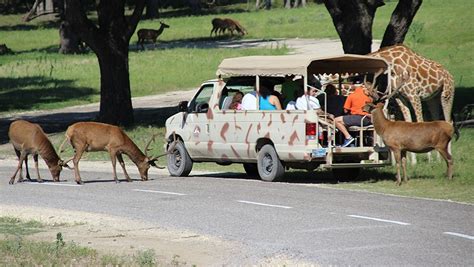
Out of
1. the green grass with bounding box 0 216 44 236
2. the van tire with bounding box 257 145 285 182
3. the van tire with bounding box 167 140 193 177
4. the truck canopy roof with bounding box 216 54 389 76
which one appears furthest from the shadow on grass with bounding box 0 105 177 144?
the green grass with bounding box 0 216 44 236

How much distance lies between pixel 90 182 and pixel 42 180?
1047mm

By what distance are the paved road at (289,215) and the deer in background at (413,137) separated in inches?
54.5

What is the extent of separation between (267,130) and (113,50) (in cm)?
1372

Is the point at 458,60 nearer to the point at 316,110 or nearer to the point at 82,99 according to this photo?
the point at 82,99

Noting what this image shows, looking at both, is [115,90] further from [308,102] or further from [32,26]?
[32,26]

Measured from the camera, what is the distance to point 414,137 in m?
20.2

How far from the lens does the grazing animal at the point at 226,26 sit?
6756 cm

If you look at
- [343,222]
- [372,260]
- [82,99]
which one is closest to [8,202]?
[343,222]

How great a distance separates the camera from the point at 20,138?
71.3ft

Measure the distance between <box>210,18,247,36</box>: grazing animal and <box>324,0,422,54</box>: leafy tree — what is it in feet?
120

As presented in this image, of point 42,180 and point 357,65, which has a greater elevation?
point 357,65

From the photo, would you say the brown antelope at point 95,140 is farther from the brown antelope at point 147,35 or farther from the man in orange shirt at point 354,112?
the brown antelope at point 147,35

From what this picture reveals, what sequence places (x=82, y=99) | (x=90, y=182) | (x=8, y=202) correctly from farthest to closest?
(x=82, y=99) → (x=90, y=182) → (x=8, y=202)

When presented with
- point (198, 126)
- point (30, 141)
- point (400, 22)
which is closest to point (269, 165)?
point (198, 126)
